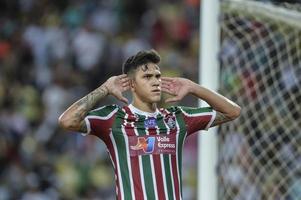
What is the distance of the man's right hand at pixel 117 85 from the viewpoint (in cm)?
602

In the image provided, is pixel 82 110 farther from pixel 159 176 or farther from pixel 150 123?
pixel 159 176

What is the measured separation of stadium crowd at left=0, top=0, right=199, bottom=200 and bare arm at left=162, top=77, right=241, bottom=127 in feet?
17.6

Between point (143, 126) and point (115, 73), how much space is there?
734 cm

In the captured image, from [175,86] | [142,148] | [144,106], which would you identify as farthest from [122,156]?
[175,86]

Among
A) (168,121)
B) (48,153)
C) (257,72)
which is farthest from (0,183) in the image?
(168,121)

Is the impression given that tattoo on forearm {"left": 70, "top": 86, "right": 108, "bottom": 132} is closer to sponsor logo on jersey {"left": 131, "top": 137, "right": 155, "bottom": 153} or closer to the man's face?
the man's face

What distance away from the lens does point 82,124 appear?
19.4ft

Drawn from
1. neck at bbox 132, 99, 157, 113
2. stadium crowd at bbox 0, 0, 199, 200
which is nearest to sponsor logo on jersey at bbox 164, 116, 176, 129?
neck at bbox 132, 99, 157, 113

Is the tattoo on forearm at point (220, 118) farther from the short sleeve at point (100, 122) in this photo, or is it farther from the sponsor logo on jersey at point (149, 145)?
the short sleeve at point (100, 122)

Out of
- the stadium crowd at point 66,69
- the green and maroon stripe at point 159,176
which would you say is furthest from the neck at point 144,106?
the stadium crowd at point 66,69

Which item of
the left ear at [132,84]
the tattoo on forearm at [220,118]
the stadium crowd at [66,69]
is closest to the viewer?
the left ear at [132,84]

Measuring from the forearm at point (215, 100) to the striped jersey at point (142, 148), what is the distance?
214 mm

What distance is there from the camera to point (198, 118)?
6184 mm

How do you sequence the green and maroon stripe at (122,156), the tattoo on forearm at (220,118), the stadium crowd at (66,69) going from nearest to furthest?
the green and maroon stripe at (122,156) → the tattoo on forearm at (220,118) → the stadium crowd at (66,69)
